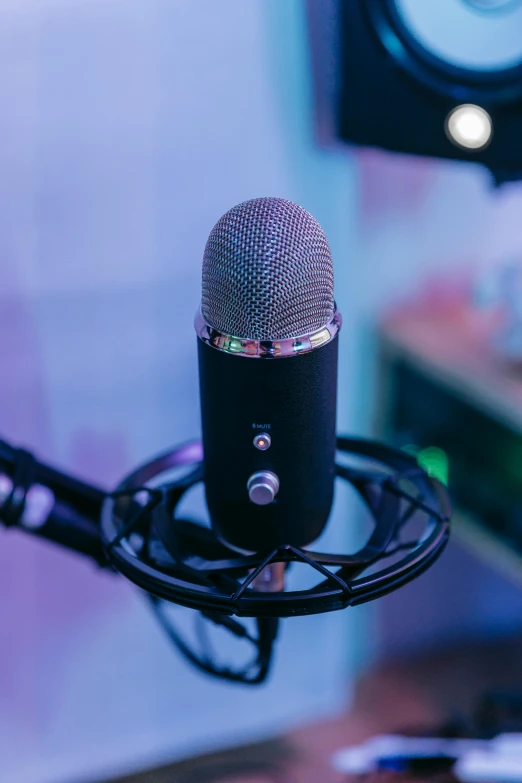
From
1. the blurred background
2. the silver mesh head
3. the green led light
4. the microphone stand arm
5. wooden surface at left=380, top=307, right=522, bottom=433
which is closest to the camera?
the silver mesh head

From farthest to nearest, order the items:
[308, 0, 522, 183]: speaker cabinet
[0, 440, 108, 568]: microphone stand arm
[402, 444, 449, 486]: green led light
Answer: [402, 444, 449, 486]: green led light
[308, 0, 522, 183]: speaker cabinet
[0, 440, 108, 568]: microphone stand arm

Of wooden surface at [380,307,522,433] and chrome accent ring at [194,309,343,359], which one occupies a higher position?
chrome accent ring at [194,309,343,359]

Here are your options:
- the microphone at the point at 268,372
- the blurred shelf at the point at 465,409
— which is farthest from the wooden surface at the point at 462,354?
the microphone at the point at 268,372

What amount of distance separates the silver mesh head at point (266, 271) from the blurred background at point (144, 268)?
453 mm

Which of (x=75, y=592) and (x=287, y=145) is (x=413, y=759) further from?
(x=287, y=145)

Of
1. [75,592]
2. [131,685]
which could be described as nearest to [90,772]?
Answer: [131,685]

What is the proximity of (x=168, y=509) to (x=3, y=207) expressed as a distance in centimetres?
48

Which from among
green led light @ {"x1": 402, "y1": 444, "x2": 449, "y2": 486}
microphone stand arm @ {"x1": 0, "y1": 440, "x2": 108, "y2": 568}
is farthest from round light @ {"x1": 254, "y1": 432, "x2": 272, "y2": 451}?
green led light @ {"x1": 402, "y1": 444, "x2": 449, "y2": 486}

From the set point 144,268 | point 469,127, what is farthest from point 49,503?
point 469,127

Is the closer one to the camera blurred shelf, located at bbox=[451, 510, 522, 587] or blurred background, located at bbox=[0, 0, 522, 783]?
blurred background, located at bbox=[0, 0, 522, 783]

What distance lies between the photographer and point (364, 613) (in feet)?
4.96

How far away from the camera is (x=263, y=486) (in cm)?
61

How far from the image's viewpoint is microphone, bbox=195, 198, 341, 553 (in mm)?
570

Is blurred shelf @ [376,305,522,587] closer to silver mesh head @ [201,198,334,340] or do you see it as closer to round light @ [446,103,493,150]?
round light @ [446,103,493,150]
